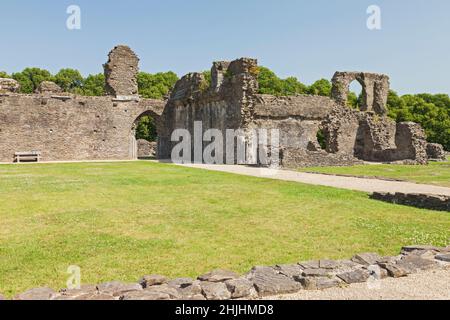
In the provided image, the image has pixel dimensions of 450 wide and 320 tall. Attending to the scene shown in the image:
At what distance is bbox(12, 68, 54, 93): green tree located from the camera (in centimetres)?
6084

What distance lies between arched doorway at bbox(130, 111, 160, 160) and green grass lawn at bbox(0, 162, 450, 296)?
2088 cm

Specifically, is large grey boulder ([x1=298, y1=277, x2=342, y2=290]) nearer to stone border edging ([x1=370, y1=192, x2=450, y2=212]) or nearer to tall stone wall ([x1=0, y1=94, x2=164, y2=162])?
stone border edging ([x1=370, y1=192, x2=450, y2=212])

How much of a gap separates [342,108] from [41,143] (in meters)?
21.9

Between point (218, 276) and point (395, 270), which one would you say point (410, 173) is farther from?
point (218, 276)

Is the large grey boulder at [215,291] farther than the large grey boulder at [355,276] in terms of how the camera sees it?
No

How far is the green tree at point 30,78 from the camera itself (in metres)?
60.8

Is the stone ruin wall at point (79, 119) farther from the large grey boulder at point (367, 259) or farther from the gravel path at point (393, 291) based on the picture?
the gravel path at point (393, 291)

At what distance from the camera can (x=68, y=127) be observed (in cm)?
2881

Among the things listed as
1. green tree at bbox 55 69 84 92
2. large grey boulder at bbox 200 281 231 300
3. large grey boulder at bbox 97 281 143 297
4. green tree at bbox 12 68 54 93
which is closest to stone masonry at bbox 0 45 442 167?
large grey boulder at bbox 200 281 231 300

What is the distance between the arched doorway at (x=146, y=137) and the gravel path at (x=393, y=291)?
28.4 meters

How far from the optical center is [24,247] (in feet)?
Answer: 18.2

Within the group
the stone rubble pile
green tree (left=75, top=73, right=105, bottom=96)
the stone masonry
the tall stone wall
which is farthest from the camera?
green tree (left=75, top=73, right=105, bottom=96)

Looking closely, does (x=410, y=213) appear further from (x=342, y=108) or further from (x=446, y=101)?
(x=446, y=101)

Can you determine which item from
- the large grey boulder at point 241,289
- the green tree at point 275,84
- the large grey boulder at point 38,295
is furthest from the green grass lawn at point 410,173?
the green tree at point 275,84
